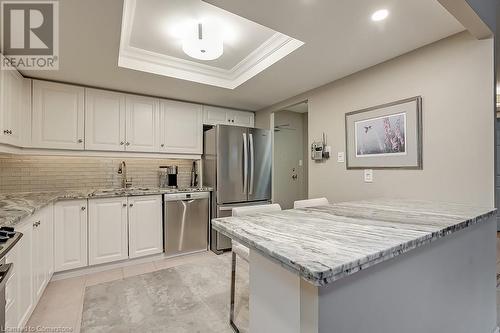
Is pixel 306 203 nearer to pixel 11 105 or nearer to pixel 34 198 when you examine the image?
pixel 34 198

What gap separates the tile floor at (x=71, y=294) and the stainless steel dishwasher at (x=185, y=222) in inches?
6.8

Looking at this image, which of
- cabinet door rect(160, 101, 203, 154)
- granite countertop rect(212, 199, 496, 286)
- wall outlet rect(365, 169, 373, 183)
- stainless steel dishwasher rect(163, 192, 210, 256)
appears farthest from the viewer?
cabinet door rect(160, 101, 203, 154)

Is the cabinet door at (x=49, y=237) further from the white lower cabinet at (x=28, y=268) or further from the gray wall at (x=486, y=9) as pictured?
Answer: the gray wall at (x=486, y=9)

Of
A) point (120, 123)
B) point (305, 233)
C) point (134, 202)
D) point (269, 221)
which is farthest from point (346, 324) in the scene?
point (120, 123)

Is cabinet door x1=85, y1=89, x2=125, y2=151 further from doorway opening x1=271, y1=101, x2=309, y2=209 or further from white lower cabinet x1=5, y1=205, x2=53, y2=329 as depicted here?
doorway opening x1=271, y1=101, x2=309, y2=209

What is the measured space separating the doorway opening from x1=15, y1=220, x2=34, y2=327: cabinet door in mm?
3355

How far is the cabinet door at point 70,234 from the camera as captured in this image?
94.3 inches

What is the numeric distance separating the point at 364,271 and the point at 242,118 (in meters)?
3.53

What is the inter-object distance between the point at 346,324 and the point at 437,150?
1.84 metres

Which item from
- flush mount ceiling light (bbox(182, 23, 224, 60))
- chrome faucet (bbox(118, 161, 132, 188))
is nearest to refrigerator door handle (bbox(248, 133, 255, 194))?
flush mount ceiling light (bbox(182, 23, 224, 60))

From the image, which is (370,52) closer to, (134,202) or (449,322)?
→ (449,322)

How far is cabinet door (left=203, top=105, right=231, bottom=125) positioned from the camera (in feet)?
11.9

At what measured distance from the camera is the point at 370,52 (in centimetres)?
207

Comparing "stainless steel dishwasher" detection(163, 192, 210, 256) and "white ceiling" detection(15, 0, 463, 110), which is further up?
"white ceiling" detection(15, 0, 463, 110)
